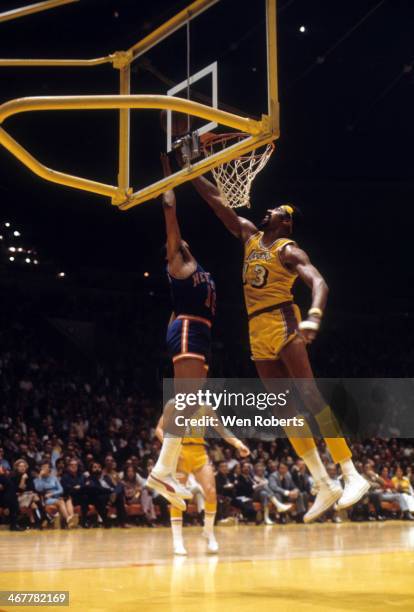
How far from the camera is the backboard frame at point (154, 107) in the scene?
15.5ft

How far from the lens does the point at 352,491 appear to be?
224 inches

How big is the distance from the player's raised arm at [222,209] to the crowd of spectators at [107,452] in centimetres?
754

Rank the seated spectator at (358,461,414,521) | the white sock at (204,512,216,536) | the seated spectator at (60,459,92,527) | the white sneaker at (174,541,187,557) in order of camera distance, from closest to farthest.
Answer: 1. the white sneaker at (174,541,187,557)
2. the white sock at (204,512,216,536)
3. the seated spectator at (60,459,92,527)
4. the seated spectator at (358,461,414,521)

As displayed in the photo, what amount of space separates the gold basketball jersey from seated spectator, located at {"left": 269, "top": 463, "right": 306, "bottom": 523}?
917 centimetres

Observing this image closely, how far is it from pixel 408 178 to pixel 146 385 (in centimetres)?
849

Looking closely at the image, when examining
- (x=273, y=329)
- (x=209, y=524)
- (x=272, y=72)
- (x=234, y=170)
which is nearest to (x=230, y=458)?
(x=209, y=524)

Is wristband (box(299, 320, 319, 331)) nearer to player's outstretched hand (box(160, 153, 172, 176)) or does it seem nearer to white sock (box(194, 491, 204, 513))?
player's outstretched hand (box(160, 153, 172, 176))

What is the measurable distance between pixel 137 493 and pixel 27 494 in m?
2.05

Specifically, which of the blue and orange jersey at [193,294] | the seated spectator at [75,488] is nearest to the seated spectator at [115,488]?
the seated spectator at [75,488]

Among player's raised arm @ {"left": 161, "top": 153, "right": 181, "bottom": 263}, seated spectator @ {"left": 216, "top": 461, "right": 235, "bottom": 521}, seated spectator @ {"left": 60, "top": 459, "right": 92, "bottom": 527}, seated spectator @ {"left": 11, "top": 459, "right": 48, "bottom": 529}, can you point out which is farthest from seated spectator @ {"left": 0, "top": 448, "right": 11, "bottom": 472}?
player's raised arm @ {"left": 161, "top": 153, "right": 181, "bottom": 263}

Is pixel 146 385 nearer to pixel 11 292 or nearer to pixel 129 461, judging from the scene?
pixel 11 292

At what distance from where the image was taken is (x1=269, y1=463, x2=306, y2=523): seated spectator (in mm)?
14727

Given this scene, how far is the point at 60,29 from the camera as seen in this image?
12.9 meters

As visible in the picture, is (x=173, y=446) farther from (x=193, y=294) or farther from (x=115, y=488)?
(x=115, y=488)
